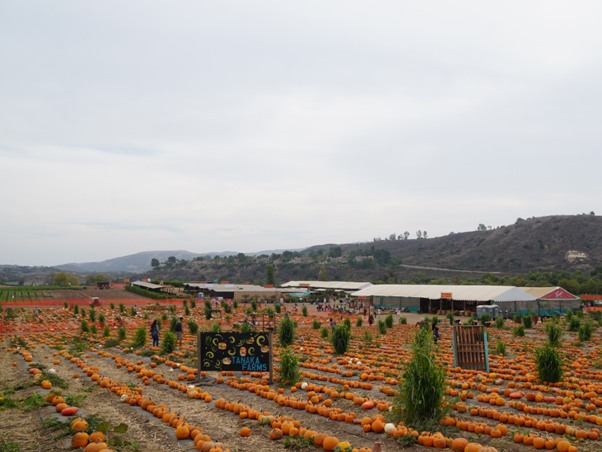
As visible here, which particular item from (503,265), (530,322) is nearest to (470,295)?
(530,322)

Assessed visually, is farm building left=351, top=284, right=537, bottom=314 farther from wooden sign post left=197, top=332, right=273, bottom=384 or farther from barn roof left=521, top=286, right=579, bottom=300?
wooden sign post left=197, top=332, right=273, bottom=384

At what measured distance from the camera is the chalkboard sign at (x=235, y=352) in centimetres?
1270

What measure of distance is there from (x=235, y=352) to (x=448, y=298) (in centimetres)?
3779

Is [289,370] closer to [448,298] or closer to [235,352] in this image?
[235,352]

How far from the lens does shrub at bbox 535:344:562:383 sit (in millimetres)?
12522

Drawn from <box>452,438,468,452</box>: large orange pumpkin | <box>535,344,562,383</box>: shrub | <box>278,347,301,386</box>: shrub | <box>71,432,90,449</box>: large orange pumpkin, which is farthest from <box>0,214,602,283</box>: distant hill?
<box>71,432,90,449</box>: large orange pumpkin

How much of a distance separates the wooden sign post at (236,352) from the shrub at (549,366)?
21.4 feet

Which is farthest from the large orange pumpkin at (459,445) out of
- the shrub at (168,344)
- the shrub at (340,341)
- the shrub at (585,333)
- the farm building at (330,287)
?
the farm building at (330,287)

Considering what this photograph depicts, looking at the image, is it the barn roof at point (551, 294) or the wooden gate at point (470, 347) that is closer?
the wooden gate at point (470, 347)

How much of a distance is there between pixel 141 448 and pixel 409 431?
4016 mm

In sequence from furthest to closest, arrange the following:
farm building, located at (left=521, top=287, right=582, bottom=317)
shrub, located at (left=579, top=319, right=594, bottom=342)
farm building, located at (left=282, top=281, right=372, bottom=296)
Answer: farm building, located at (left=282, top=281, right=372, bottom=296) < farm building, located at (left=521, top=287, right=582, bottom=317) < shrub, located at (left=579, top=319, right=594, bottom=342)

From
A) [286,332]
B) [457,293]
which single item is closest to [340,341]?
[286,332]

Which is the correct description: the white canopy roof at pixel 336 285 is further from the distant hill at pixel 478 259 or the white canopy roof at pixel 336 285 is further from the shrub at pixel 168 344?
the shrub at pixel 168 344

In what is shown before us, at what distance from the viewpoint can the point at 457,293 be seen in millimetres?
48375
